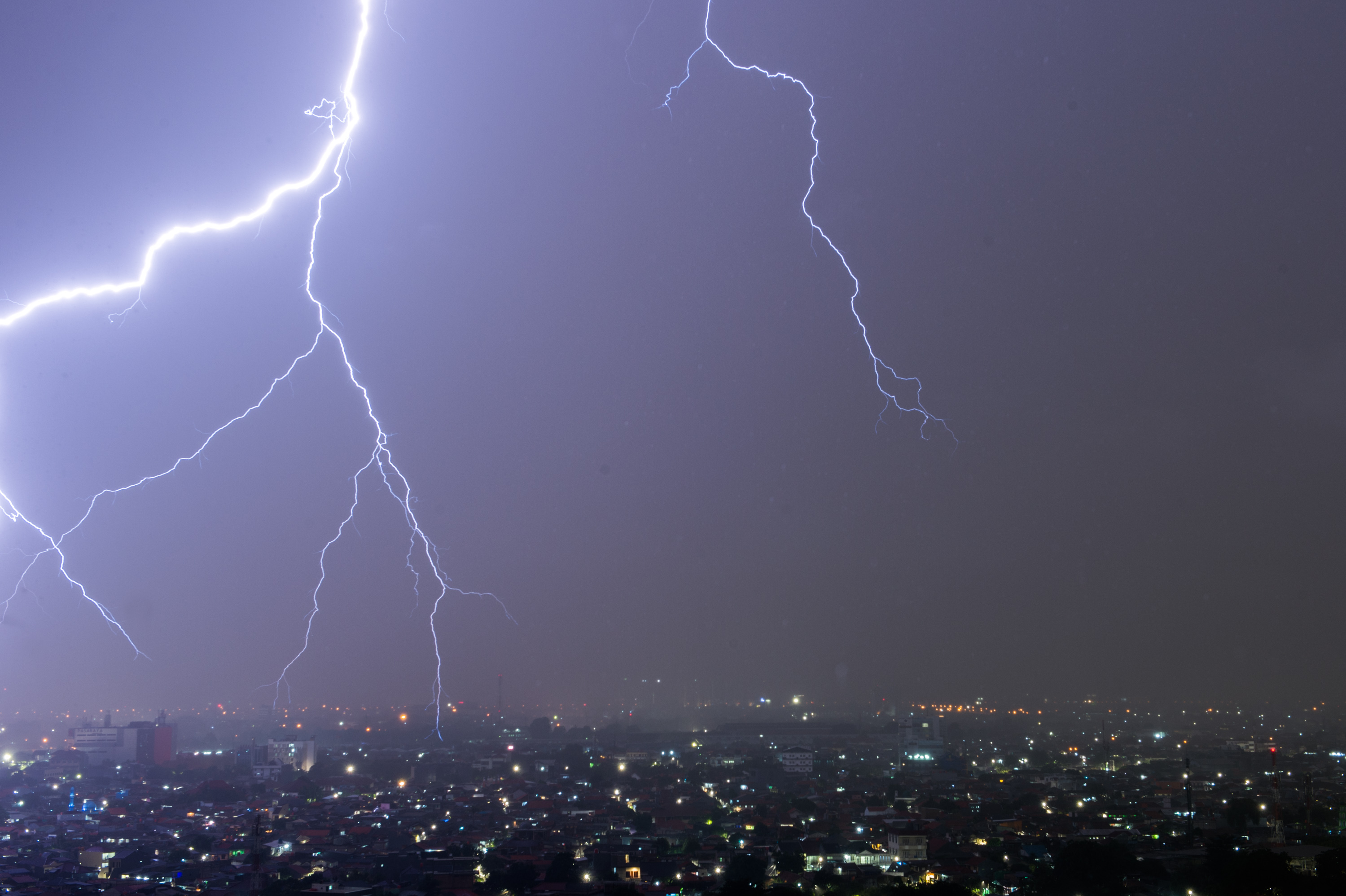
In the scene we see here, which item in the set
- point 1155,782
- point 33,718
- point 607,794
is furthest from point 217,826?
point 33,718

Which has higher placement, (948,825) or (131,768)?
(948,825)

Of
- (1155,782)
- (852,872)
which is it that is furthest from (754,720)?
(852,872)

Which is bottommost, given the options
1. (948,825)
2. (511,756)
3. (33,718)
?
(33,718)

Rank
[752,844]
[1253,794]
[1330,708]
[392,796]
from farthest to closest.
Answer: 1. [1330,708]
2. [392,796]
3. [1253,794]
4. [752,844]

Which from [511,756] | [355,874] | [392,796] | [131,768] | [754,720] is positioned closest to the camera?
[355,874]

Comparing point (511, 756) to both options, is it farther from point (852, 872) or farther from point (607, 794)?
point (852, 872)

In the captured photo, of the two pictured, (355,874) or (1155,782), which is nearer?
→ (355,874)

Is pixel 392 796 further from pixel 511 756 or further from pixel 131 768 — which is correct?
pixel 131 768

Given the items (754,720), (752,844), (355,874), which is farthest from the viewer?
(754,720)

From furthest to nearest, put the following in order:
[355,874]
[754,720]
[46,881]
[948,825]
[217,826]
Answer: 1. [754,720]
2. [217,826]
3. [948,825]
4. [355,874]
5. [46,881]
